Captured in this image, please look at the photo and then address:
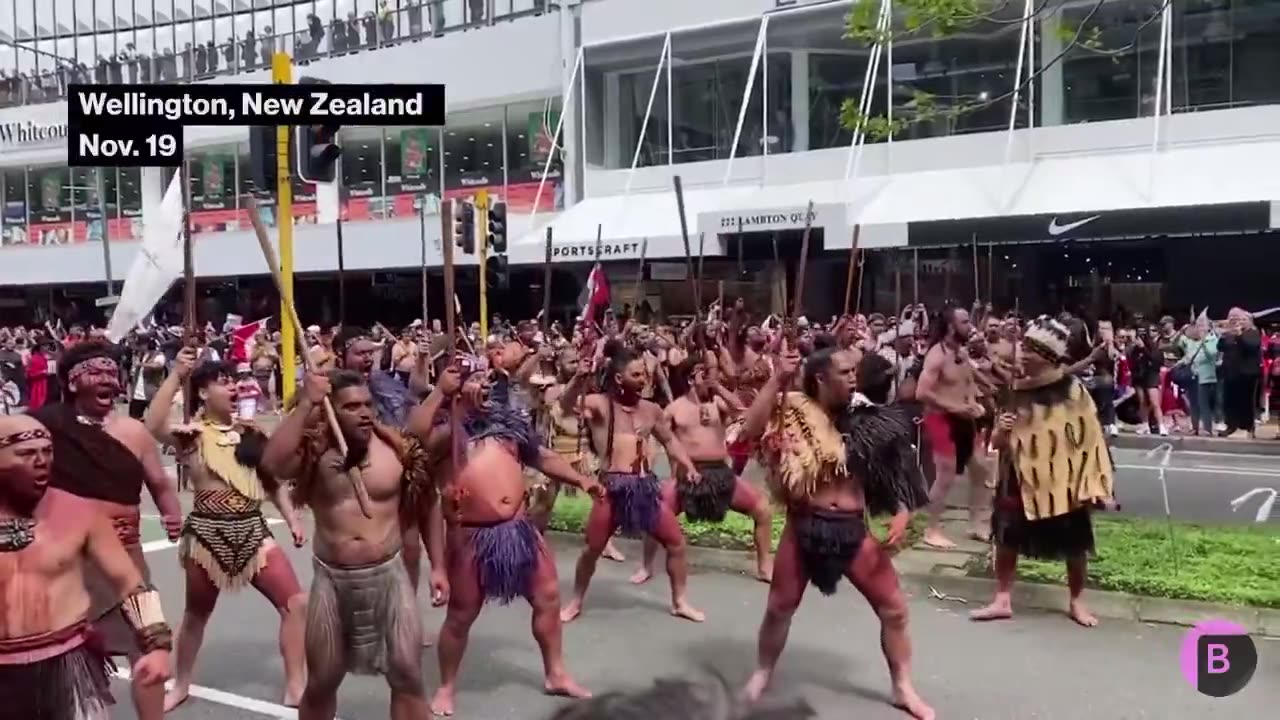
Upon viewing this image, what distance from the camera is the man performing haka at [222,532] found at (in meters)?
5.84

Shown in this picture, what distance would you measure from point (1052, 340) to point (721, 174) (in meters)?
19.4

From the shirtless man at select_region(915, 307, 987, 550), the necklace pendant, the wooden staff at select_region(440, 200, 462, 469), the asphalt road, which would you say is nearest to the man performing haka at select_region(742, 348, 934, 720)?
the asphalt road

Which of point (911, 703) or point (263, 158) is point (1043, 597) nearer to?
point (911, 703)

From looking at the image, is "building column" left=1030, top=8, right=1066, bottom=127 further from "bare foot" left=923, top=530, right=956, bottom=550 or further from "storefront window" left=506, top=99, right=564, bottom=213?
"bare foot" left=923, top=530, right=956, bottom=550

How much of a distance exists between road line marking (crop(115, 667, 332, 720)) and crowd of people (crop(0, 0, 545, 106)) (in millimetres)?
25753

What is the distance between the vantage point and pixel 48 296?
134ft

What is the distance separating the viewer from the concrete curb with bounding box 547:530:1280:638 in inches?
277

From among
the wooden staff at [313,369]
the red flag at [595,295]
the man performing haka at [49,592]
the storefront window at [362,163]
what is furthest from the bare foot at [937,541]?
the storefront window at [362,163]

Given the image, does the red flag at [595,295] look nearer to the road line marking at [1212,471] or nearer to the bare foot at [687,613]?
the road line marking at [1212,471]

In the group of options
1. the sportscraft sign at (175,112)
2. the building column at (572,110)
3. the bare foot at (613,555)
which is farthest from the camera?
the building column at (572,110)

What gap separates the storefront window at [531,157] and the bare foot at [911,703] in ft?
79.0

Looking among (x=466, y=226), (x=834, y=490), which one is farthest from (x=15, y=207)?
(x=834, y=490)

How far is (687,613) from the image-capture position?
7652mm

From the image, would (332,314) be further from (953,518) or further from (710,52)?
(953,518)
